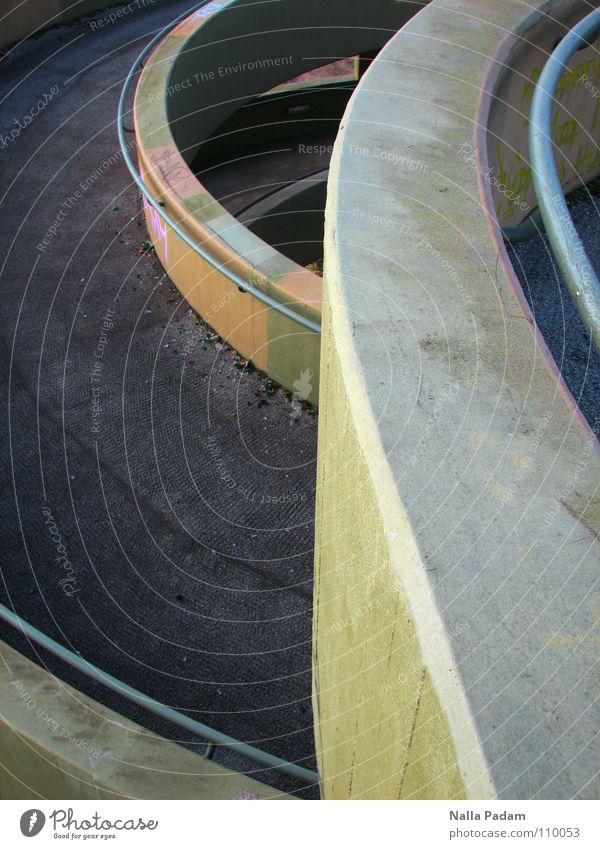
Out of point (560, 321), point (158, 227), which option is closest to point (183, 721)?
point (560, 321)

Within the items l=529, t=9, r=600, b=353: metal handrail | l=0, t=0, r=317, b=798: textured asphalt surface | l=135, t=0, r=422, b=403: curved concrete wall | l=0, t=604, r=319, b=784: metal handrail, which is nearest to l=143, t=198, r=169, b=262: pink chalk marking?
l=135, t=0, r=422, b=403: curved concrete wall

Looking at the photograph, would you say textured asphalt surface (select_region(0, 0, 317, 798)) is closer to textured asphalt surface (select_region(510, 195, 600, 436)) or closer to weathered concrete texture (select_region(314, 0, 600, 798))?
weathered concrete texture (select_region(314, 0, 600, 798))

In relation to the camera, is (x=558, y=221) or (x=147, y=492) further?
(x=147, y=492)

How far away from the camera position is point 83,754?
593 centimetres

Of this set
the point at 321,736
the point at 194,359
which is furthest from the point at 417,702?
the point at 194,359

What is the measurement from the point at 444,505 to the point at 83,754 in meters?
3.82

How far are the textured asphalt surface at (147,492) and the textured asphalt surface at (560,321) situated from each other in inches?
93.9

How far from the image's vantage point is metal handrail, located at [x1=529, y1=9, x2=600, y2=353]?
3.38 m

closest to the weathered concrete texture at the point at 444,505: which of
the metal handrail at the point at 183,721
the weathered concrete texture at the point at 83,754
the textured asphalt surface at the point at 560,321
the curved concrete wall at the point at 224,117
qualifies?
the metal handrail at the point at 183,721

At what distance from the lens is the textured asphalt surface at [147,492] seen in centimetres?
715

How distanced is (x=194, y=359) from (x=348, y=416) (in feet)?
20.4

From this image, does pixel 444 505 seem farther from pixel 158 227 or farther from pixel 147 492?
pixel 158 227

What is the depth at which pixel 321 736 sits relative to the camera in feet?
18.5

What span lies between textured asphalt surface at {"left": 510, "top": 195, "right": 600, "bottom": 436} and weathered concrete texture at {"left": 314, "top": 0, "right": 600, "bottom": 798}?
8.84 feet
